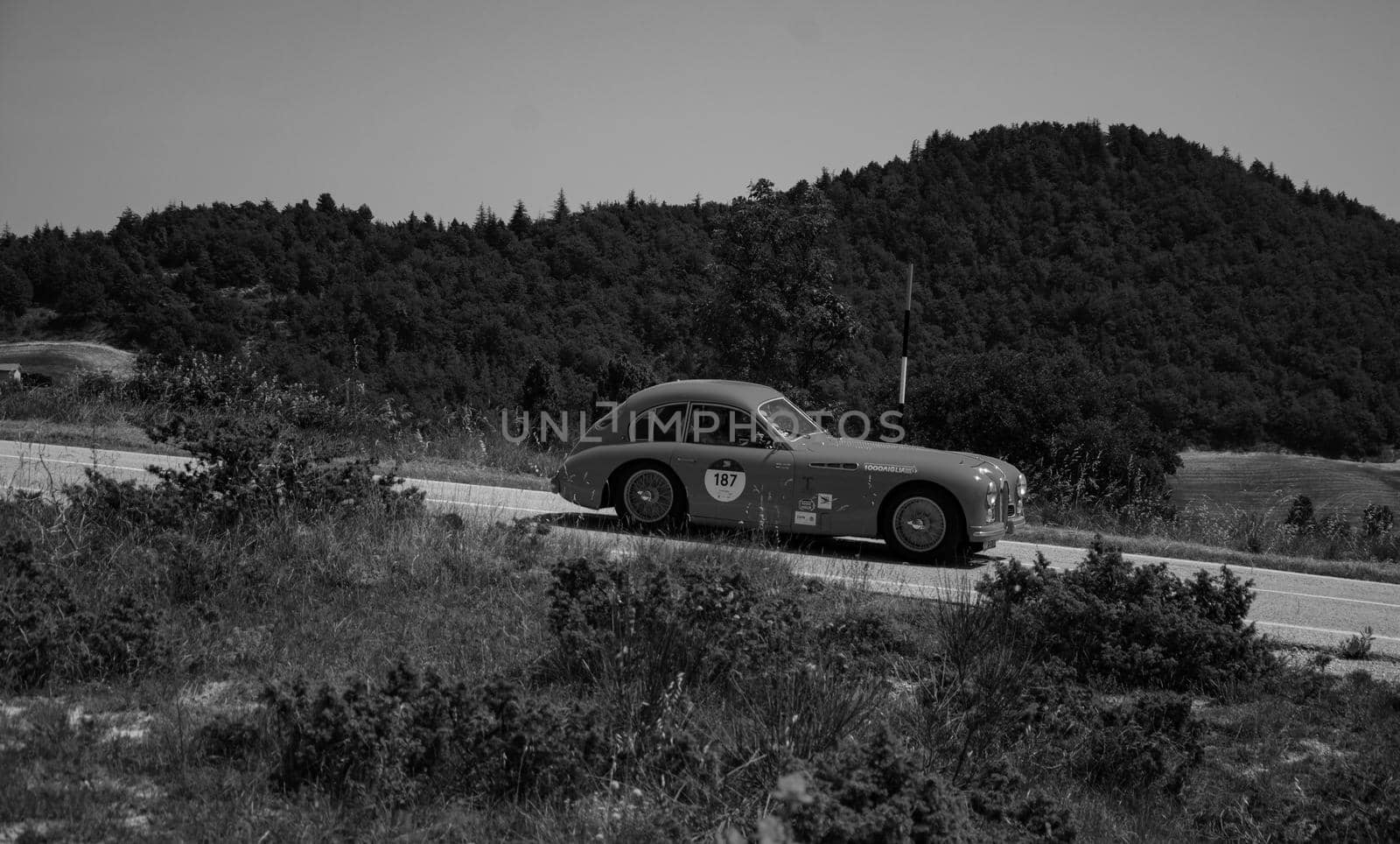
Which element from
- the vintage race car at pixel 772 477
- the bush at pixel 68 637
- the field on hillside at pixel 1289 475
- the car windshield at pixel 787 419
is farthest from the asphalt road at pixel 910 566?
the field on hillside at pixel 1289 475

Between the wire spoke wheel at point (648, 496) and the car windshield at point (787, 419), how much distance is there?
1.12 meters

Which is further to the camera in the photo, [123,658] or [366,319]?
[366,319]

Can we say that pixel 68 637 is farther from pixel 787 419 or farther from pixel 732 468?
pixel 787 419

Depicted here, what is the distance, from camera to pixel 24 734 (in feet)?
14.3

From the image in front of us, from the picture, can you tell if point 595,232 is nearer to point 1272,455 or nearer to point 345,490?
point 1272,455

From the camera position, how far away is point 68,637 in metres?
5.23

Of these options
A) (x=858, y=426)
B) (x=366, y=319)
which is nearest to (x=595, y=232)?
(x=366, y=319)

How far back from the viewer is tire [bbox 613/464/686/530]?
1026 cm

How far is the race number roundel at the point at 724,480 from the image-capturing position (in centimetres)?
1000

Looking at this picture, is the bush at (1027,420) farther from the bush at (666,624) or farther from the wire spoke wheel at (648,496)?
the bush at (666,624)

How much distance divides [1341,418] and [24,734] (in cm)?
7170

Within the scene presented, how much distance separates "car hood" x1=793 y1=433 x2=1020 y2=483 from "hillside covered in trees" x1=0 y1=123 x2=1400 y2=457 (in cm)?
3044

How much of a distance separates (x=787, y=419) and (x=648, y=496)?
151 cm

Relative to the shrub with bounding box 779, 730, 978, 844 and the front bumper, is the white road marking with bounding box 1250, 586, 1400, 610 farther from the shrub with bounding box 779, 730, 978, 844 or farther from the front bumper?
the shrub with bounding box 779, 730, 978, 844
